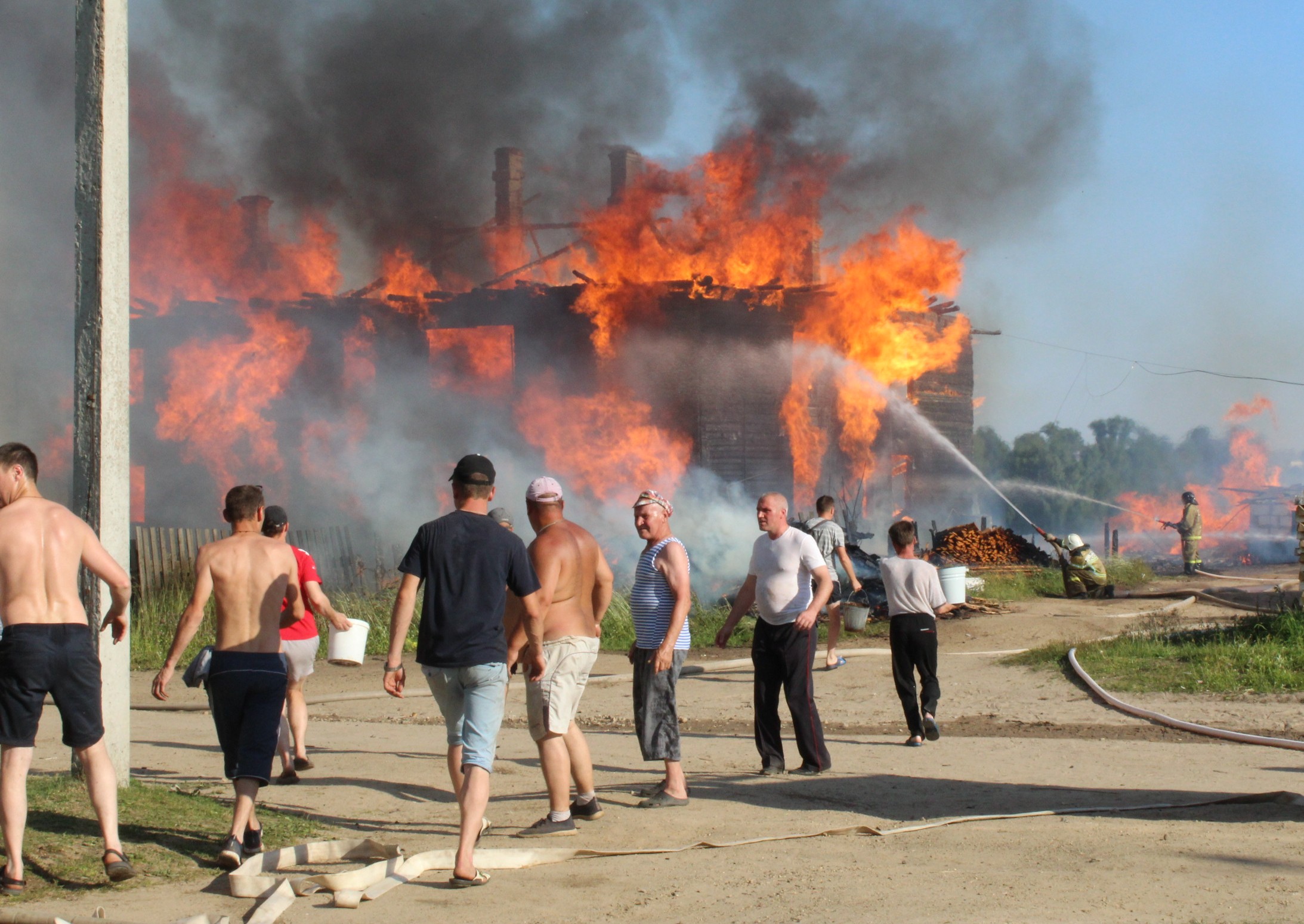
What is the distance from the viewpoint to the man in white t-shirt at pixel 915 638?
7.96 m

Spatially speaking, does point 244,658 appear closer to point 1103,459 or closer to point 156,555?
point 156,555

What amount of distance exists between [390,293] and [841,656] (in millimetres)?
16724

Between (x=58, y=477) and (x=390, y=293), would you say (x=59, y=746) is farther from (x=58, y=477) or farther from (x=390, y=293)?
(x=58, y=477)

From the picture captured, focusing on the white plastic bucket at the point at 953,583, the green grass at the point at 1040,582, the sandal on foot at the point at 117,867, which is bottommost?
the sandal on foot at the point at 117,867

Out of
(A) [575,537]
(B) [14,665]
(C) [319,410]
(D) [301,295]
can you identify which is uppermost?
(D) [301,295]

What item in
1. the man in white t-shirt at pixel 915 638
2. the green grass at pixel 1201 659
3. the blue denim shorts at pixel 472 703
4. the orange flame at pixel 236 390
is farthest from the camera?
the orange flame at pixel 236 390

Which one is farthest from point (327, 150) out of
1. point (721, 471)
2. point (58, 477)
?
point (721, 471)

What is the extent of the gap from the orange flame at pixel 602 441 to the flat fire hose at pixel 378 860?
17897 mm

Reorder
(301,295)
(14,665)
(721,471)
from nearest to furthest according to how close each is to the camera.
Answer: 1. (14,665)
2. (721,471)
3. (301,295)

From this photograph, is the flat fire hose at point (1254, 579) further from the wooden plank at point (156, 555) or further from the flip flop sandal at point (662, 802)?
the flip flop sandal at point (662, 802)

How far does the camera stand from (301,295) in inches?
998

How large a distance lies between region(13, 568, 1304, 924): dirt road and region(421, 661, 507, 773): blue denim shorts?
525mm

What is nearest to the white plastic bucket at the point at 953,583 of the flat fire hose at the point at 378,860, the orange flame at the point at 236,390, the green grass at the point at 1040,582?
the green grass at the point at 1040,582

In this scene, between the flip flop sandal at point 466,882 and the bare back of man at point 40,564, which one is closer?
the bare back of man at point 40,564
